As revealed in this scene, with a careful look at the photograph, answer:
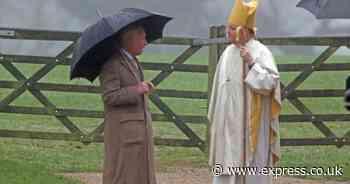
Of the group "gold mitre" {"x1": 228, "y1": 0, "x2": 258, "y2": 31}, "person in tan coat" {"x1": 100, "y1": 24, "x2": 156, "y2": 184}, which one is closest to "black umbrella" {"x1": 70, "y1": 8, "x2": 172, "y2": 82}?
"person in tan coat" {"x1": 100, "y1": 24, "x2": 156, "y2": 184}

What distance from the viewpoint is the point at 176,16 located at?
28.0 m

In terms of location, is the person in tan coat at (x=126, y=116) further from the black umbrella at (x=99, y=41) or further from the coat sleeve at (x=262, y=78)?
the coat sleeve at (x=262, y=78)

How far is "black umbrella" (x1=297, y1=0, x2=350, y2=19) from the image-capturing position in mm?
7500

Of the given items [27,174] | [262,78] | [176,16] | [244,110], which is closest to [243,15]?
[262,78]

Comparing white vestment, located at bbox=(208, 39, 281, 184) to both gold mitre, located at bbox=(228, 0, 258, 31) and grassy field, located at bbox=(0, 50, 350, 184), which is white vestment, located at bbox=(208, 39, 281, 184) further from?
grassy field, located at bbox=(0, 50, 350, 184)

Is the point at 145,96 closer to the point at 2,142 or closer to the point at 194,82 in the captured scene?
the point at 2,142

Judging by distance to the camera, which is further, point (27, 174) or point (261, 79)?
point (27, 174)

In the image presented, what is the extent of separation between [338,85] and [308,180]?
974 cm

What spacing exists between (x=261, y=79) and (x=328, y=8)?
0.91m

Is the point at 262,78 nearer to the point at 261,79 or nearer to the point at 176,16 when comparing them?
the point at 261,79

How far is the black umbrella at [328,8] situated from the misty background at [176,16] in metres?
18.4

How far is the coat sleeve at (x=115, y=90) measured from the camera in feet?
22.4

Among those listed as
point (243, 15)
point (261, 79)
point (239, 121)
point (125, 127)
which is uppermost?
point (243, 15)

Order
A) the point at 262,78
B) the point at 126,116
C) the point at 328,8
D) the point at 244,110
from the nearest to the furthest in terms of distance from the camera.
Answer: the point at 126,116
the point at 262,78
the point at 244,110
the point at 328,8
